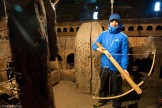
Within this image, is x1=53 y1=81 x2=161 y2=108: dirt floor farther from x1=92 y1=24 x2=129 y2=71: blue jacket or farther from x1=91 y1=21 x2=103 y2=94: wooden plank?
x1=92 y1=24 x2=129 y2=71: blue jacket

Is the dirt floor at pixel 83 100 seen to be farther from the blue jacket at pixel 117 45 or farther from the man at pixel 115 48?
the blue jacket at pixel 117 45

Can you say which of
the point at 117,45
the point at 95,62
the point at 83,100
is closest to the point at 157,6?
the point at 95,62

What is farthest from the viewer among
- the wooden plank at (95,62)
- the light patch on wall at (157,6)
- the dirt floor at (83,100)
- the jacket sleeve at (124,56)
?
the light patch on wall at (157,6)

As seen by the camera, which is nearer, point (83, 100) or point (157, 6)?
point (83, 100)

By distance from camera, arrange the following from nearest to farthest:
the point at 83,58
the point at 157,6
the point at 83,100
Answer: the point at 83,100 → the point at 83,58 → the point at 157,6

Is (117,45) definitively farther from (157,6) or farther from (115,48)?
(157,6)

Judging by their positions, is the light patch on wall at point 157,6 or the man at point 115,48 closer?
the man at point 115,48

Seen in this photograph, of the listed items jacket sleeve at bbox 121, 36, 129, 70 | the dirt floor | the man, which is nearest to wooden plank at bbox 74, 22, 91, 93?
the dirt floor

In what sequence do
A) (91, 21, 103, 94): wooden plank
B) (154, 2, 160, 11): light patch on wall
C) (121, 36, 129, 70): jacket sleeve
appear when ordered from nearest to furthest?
1. (121, 36, 129, 70): jacket sleeve
2. (91, 21, 103, 94): wooden plank
3. (154, 2, 160, 11): light patch on wall

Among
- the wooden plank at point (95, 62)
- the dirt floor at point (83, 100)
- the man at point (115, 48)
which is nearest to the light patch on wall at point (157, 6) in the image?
the wooden plank at point (95, 62)

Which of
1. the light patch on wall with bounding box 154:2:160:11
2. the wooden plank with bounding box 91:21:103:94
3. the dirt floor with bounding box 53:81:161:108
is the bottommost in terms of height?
the dirt floor with bounding box 53:81:161:108

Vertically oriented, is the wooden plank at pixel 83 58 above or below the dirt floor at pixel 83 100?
above

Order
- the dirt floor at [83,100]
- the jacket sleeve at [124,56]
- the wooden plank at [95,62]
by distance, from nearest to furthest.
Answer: the jacket sleeve at [124,56] < the dirt floor at [83,100] < the wooden plank at [95,62]

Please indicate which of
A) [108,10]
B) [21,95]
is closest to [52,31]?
[21,95]
